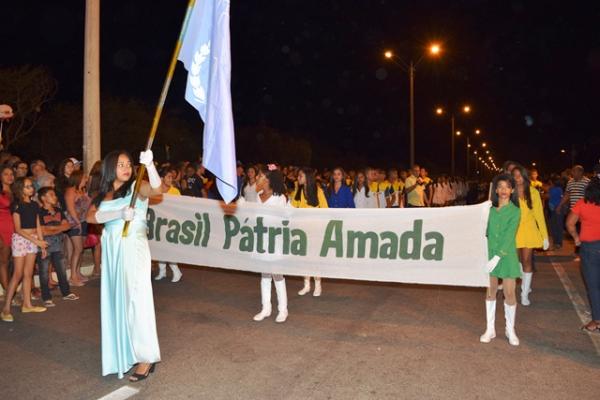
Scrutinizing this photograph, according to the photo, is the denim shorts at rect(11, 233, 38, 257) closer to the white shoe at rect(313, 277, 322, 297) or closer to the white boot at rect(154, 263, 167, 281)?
the white boot at rect(154, 263, 167, 281)

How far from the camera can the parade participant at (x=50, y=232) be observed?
755 centimetres

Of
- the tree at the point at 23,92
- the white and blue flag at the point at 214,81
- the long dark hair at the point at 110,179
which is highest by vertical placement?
the tree at the point at 23,92

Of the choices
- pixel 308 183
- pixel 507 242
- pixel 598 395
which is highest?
pixel 308 183

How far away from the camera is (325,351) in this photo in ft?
18.5

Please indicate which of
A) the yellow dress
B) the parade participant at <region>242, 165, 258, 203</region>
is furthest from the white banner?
the parade participant at <region>242, 165, 258, 203</region>

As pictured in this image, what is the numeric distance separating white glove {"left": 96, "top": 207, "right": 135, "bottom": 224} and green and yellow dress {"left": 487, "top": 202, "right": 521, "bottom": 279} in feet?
11.8

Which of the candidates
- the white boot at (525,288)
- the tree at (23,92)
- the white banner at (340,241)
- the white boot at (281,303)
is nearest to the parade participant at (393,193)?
the white boot at (525,288)

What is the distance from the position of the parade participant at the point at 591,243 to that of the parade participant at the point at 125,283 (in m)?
4.39

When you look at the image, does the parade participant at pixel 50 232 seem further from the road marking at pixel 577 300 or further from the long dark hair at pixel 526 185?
the road marking at pixel 577 300

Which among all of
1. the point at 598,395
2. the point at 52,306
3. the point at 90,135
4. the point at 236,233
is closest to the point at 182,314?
the point at 236,233

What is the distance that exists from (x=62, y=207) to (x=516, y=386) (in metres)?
6.13

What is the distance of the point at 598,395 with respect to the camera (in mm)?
4551

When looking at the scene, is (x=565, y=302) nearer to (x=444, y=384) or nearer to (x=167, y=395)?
(x=444, y=384)

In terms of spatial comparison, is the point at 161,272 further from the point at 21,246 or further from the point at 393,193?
the point at 393,193
